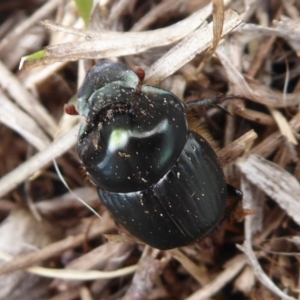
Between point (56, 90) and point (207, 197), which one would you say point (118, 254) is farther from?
point (56, 90)

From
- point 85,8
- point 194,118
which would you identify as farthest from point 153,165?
point 85,8

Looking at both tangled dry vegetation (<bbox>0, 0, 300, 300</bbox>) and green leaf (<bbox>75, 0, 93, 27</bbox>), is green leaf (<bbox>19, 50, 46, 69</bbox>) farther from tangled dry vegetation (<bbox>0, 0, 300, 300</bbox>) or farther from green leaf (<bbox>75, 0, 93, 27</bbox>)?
green leaf (<bbox>75, 0, 93, 27</bbox>)

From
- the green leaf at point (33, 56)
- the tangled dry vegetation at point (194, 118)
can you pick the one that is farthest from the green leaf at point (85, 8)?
the green leaf at point (33, 56)

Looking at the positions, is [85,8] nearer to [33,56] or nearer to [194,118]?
[33,56]

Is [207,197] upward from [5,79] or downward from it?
downward

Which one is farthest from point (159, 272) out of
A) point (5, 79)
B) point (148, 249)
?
point (5, 79)

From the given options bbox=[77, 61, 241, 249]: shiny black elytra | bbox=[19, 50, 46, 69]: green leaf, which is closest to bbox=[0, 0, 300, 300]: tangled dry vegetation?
bbox=[19, 50, 46, 69]: green leaf
